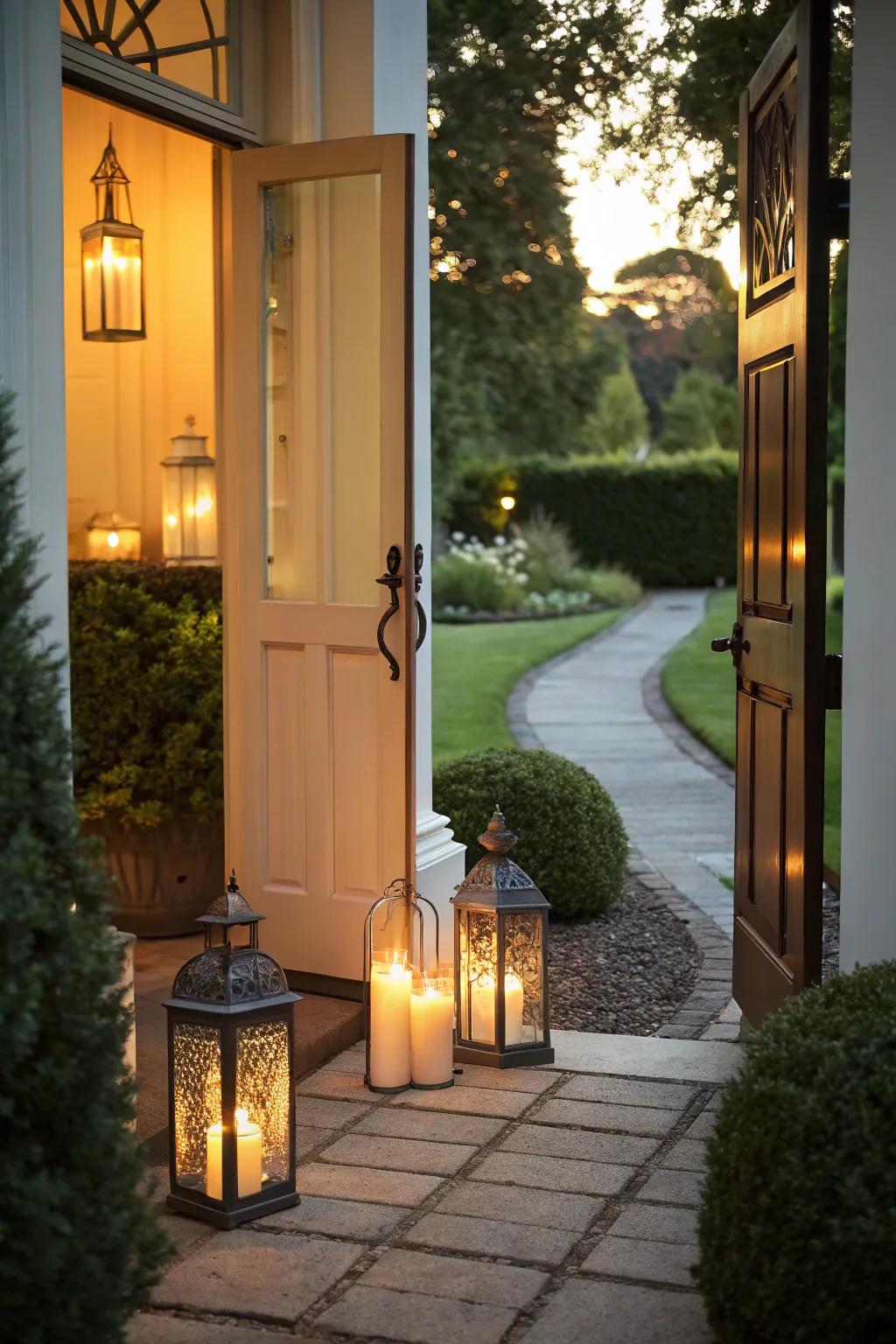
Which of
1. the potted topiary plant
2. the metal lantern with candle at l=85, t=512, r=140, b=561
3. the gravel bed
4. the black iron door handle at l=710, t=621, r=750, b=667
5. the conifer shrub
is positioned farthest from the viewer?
the metal lantern with candle at l=85, t=512, r=140, b=561

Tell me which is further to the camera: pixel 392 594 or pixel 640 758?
pixel 640 758

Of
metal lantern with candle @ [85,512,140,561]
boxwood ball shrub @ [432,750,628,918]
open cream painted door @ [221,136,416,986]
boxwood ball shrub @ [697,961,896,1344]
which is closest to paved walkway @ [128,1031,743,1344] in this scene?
boxwood ball shrub @ [697,961,896,1344]

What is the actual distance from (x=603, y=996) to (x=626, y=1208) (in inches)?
70.9

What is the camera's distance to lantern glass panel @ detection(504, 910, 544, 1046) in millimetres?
4297

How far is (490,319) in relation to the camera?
906 cm

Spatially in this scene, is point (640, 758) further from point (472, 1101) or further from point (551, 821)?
point (472, 1101)

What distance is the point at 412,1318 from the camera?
2.80 m

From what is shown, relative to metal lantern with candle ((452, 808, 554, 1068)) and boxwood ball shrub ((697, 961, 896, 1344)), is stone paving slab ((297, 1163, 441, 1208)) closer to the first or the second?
metal lantern with candle ((452, 808, 554, 1068))

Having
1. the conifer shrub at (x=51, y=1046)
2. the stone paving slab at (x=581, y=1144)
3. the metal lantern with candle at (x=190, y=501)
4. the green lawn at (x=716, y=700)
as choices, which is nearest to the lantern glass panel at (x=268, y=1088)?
the stone paving slab at (x=581, y=1144)

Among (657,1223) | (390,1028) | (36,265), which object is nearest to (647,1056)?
(390,1028)

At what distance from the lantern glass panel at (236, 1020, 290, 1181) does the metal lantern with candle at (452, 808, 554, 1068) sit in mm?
1054

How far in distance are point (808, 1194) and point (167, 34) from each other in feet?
11.7

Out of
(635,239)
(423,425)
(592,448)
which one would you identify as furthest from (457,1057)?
(592,448)

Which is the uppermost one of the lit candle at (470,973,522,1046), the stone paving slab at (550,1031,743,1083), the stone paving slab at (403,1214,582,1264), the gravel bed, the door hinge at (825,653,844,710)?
the door hinge at (825,653,844,710)
